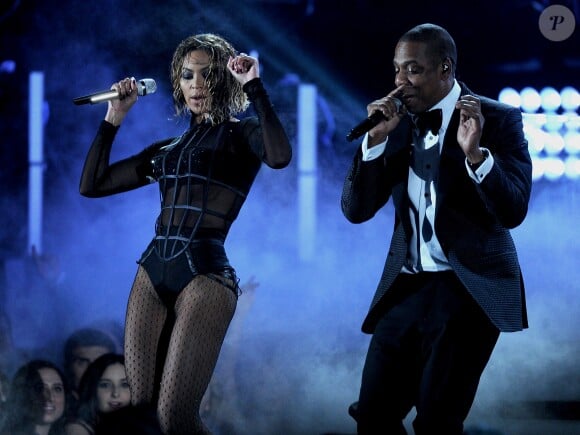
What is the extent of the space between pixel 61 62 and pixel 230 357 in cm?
196

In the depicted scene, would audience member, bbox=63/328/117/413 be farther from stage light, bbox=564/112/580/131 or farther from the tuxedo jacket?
stage light, bbox=564/112/580/131

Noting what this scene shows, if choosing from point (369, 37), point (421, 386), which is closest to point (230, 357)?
point (369, 37)

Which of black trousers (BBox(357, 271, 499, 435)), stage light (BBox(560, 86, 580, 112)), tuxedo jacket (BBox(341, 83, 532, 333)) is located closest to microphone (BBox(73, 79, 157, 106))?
tuxedo jacket (BBox(341, 83, 532, 333))

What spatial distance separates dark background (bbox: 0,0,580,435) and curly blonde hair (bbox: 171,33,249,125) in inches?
78.6

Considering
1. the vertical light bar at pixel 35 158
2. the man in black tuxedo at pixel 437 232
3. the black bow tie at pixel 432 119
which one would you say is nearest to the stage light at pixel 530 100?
the man in black tuxedo at pixel 437 232

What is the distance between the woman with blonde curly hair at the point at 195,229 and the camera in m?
3.02

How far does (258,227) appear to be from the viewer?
5.50 m

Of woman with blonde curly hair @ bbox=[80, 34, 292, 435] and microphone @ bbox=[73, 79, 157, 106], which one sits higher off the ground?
microphone @ bbox=[73, 79, 157, 106]

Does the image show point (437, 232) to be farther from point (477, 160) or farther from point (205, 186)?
point (205, 186)

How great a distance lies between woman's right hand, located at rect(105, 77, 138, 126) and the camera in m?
3.42

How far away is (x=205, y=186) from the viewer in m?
3.20

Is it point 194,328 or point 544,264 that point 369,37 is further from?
point 194,328

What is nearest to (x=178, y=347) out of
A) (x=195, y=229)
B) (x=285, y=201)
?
(x=195, y=229)

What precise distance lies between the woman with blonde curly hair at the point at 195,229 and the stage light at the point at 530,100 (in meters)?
2.63
